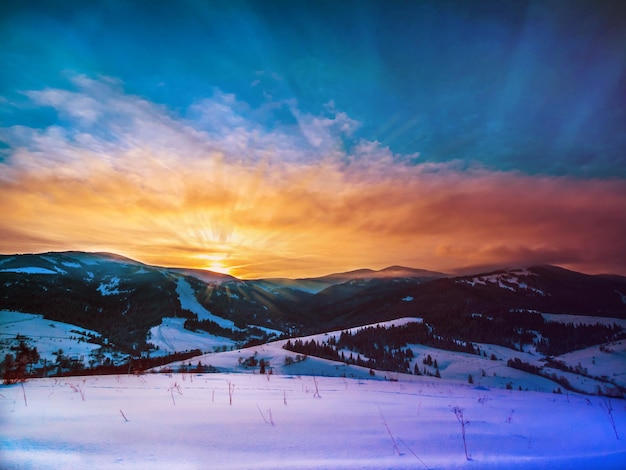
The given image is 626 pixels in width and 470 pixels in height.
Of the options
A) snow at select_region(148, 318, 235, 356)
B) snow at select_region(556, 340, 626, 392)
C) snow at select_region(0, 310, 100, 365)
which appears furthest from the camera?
snow at select_region(148, 318, 235, 356)

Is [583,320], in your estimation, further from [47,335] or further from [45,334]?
[45,334]

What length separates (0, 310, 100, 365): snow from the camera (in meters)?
111

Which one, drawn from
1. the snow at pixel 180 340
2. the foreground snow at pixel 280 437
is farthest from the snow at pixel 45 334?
the foreground snow at pixel 280 437

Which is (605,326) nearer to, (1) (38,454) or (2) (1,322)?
(1) (38,454)

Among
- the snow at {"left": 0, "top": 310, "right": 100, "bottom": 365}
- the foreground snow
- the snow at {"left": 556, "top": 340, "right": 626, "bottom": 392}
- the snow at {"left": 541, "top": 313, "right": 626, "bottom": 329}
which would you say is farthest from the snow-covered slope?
the snow at {"left": 541, "top": 313, "right": 626, "bottom": 329}

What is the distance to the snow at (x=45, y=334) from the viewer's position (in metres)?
111

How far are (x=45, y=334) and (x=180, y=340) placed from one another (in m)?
57.5

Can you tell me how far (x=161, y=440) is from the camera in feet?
11.1

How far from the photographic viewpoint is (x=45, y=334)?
451ft

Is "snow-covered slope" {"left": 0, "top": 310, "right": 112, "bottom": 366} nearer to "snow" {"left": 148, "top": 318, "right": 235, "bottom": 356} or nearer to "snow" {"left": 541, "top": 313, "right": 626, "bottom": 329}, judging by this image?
"snow" {"left": 148, "top": 318, "right": 235, "bottom": 356}

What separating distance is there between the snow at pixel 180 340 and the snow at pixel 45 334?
32763 mm

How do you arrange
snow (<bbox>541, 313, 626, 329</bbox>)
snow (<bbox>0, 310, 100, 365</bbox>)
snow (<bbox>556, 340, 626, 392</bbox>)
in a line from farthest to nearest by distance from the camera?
snow (<bbox>541, 313, 626, 329</bbox>)
snow (<bbox>0, 310, 100, 365</bbox>)
snow (<bbox>556, 340, 626, 392</bbox>)

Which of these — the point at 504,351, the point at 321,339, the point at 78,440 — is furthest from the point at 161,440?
the point at 504,351

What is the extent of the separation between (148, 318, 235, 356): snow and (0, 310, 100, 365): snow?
32.8 m
